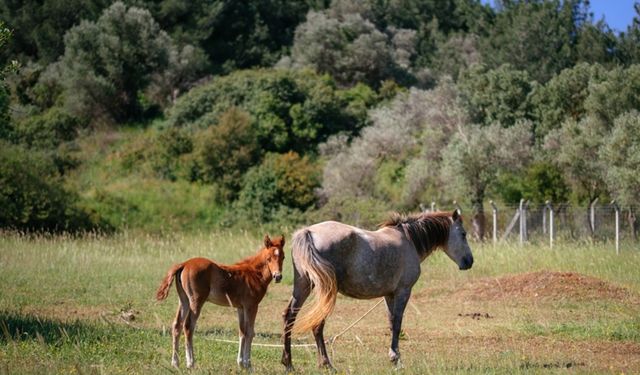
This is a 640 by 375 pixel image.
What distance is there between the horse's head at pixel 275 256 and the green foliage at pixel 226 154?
84.3ft

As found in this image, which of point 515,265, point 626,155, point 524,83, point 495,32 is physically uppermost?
point 495,32

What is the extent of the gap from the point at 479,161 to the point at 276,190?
28.3 feet

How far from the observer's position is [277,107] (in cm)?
4012

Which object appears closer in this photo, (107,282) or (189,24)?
(107,282)

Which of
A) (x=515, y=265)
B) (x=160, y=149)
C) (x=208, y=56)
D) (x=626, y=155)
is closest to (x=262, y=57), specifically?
(x=208, y=56)

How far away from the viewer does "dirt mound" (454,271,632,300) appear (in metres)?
16.2

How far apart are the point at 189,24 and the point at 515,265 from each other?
38.7 m

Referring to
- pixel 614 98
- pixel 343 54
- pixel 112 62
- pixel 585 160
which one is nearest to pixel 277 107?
pixel 112 62

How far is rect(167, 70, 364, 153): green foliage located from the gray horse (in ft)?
93.6

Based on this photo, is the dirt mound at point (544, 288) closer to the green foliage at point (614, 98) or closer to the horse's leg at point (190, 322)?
the horse's leg at point (190, 322)

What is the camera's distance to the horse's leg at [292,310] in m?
9.42

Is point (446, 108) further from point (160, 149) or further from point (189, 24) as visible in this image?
point (189, 24)

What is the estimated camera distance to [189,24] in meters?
54.7

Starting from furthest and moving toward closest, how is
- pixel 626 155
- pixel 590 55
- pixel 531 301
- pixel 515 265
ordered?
pixel 590 55 → pixel 626 155 → pixel 515 265 → pixel 531 301
